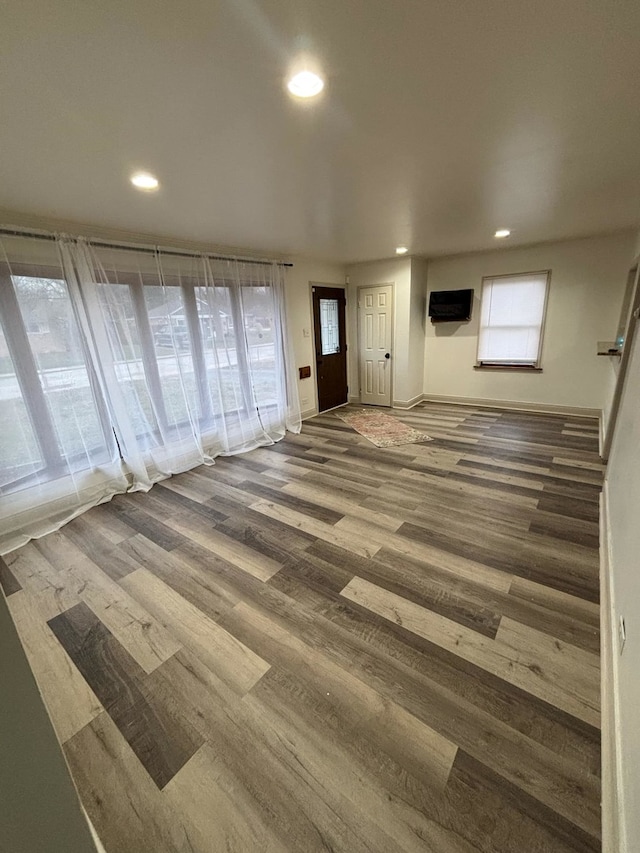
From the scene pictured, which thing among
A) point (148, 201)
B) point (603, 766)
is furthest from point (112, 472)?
point (603, 766)

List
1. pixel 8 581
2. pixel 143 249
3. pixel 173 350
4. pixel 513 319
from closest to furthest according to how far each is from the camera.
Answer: pixel 8 581
pixel 143 249
pixel 173 350
pixel 513 319

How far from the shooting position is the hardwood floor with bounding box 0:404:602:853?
108 centimetres

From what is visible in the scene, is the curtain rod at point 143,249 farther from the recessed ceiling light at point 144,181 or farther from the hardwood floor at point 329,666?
the hardwood floor at point 329,666

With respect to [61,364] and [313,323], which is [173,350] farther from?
[313,323]

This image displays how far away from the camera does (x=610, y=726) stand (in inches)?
48.9

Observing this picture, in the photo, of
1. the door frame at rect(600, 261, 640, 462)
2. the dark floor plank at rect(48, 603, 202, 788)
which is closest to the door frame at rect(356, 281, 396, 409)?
the door frame at rect(600, 261, 640, 462)

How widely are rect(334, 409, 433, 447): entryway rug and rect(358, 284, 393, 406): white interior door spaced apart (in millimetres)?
481

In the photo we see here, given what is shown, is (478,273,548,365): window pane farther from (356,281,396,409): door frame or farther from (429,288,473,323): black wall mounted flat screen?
(356,281,396,409): door frame

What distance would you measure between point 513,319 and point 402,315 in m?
1.66

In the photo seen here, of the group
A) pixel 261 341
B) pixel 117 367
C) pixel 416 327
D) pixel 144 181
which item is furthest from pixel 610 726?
pixel 416 327

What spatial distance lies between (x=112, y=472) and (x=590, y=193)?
190 inches

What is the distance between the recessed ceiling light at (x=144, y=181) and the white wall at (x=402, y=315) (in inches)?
155

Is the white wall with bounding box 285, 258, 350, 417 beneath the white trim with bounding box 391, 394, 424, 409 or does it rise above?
above

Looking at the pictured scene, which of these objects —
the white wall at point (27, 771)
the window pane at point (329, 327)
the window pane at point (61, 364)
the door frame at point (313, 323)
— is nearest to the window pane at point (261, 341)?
the door frame at point (313, 323)
